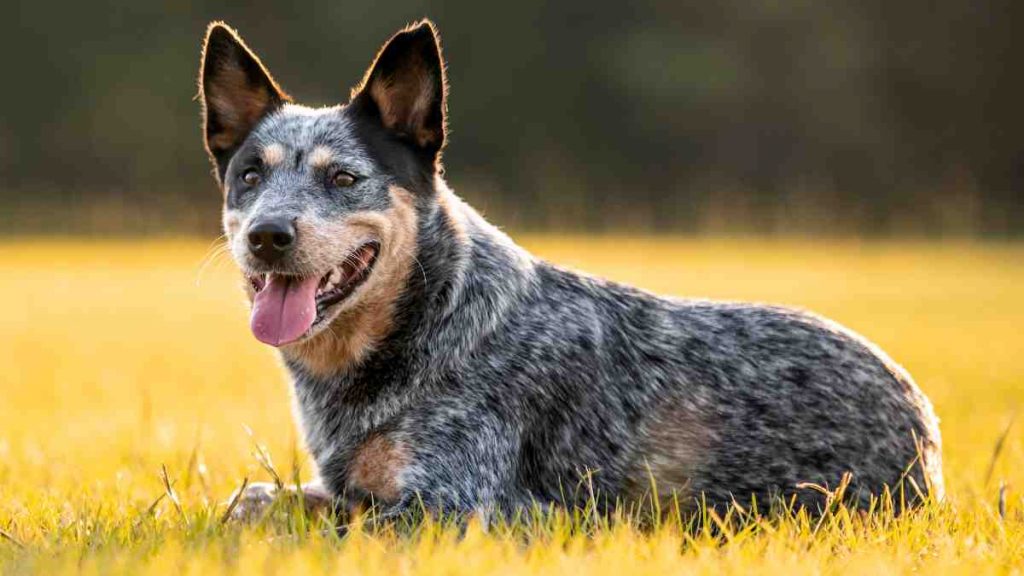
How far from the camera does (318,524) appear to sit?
14.5 ft

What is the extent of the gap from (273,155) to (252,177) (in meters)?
0.14

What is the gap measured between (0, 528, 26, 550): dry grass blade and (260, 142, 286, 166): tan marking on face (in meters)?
1.90

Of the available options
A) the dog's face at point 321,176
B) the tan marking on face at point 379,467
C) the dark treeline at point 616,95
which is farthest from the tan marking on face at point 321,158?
the dark treeline at point 616,95

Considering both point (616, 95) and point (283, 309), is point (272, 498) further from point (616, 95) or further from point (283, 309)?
point (616, 95)

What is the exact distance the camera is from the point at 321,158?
5.36 metres

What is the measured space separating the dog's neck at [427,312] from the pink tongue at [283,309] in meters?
0.20

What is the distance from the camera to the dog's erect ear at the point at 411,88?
5.32 metres

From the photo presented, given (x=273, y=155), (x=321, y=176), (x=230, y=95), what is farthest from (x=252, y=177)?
(x=230, y=95)

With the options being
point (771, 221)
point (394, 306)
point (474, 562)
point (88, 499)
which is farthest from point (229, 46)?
point (771, 221)

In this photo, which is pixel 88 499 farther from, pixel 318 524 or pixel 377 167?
pixel 377 167

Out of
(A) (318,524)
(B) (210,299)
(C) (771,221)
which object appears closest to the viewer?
(A) (318,524)

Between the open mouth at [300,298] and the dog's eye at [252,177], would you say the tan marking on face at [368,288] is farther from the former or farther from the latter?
the dog's eye at [252,177]

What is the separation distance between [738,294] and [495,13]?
33.5m

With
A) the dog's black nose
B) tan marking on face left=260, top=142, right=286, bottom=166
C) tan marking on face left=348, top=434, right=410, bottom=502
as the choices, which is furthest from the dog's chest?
tan marking on face left=260, top=142, right=286, bottom=166
